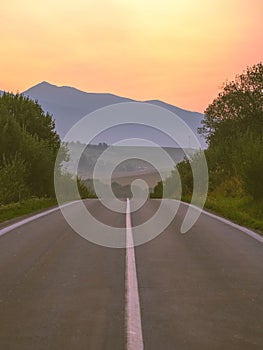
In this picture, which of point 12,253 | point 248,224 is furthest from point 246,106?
point 12,253

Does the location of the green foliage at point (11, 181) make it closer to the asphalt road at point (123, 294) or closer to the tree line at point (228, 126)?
the tree line at point (228, 126)

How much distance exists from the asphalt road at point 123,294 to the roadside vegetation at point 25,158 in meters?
8.68

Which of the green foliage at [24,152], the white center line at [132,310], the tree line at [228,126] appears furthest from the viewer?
the tree line at [228,126]

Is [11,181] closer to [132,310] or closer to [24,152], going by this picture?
[24,152]

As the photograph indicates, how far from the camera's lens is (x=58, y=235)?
13.7 m

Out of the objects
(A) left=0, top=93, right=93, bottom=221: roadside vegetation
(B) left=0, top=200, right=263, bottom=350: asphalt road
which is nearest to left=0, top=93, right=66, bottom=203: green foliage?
(A) left=0, top=93, right=93, bottom=221: roadside vegetation

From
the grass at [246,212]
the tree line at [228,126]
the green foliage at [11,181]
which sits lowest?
the grass at [246,212]

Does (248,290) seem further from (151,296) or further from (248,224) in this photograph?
(248,224)

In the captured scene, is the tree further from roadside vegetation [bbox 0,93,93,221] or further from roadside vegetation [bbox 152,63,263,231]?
roadside vegetation [bbox 0,93,93,221]

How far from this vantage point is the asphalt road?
5.16 metres

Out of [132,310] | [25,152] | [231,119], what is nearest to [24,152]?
[25,152]

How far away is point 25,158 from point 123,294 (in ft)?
88.5

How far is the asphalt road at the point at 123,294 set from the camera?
5.16 meters

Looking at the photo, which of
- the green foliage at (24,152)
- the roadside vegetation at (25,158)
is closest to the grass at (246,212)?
the roadside vegetation at (25,158)
